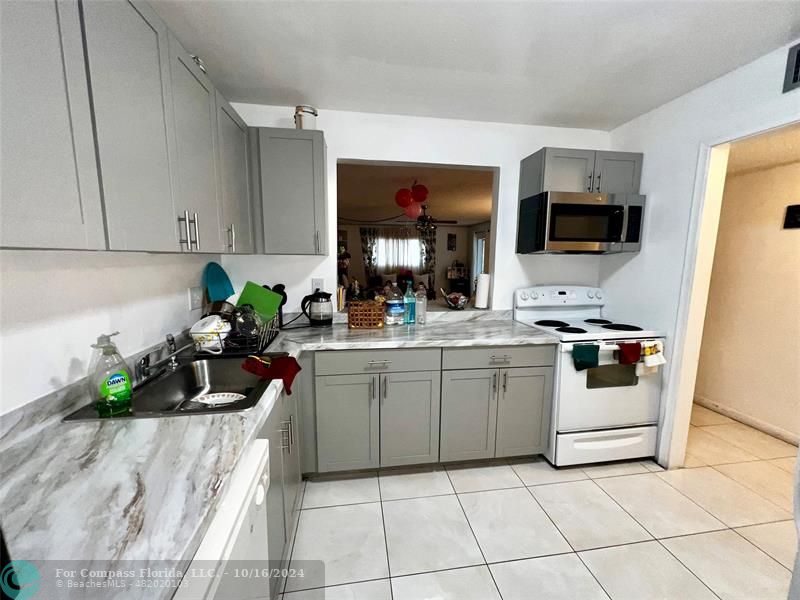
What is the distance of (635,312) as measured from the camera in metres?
2.33

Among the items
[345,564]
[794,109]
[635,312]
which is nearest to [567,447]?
[635,312]

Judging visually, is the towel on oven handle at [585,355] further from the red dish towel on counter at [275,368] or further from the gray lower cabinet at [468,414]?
the red dish towel on counter at [275,368]

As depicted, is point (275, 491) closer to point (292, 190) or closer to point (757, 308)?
point (292, 190)

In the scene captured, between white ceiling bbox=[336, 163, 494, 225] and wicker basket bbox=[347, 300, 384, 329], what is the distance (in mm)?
1041

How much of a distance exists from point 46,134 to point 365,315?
1652mm

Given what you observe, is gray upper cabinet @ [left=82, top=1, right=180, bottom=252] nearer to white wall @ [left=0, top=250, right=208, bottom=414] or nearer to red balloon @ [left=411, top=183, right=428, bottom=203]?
white wall @ [left=0, top=250, right=208, bottom=414]

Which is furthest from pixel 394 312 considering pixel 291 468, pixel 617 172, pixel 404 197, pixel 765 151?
pixel 765 151

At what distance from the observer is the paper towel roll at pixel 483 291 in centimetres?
256

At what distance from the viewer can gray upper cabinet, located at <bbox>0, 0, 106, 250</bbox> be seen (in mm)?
617

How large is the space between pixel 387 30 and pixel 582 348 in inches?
76.0

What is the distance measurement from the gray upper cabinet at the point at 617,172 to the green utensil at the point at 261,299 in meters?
2.24

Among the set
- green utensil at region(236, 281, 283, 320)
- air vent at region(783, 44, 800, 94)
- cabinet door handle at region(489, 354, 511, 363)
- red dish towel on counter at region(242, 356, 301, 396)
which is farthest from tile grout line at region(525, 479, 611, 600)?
air vent at region(783, 44, 800, 94)

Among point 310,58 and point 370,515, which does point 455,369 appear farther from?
point 310,58

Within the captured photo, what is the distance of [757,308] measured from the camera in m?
2.63
